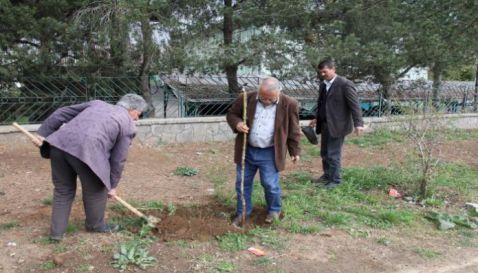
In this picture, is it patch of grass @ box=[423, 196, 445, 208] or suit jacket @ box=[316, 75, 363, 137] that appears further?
suit jacket @ box=[316, 75, 363, 137]

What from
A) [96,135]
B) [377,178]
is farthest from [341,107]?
[96,135]

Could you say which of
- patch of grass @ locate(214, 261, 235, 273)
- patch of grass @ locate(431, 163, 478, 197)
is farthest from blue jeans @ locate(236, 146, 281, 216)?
patch of grass @ locate(431, 163, 478, 197)

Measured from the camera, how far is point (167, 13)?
912 centimetres

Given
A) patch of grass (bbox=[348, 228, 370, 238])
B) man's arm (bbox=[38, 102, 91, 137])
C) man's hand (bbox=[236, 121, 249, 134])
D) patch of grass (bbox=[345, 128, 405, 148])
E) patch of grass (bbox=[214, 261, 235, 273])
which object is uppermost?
man's arm (bbox=[38, 102, 91, 137])

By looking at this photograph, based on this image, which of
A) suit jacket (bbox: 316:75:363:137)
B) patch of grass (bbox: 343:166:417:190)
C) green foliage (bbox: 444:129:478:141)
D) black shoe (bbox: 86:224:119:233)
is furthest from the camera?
green foliage (bbox: 444:129:478:141)

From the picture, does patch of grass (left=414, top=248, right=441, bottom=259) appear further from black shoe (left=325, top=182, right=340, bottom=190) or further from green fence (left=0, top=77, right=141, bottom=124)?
green fence (left=0, top=77, right=141, bottom=124)

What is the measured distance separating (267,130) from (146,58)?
16.2 feet

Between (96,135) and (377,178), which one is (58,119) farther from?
(377,178)

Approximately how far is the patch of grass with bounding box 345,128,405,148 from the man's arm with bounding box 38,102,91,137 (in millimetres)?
6477

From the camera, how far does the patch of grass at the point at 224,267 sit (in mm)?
3793

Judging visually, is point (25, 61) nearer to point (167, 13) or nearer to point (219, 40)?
point (167, 13)

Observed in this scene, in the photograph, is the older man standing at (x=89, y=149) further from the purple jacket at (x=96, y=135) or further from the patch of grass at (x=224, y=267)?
the patch of grass at (x=224, y=267)

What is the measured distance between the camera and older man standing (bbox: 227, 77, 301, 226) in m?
4.49

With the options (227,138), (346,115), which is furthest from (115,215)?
(227,138)
